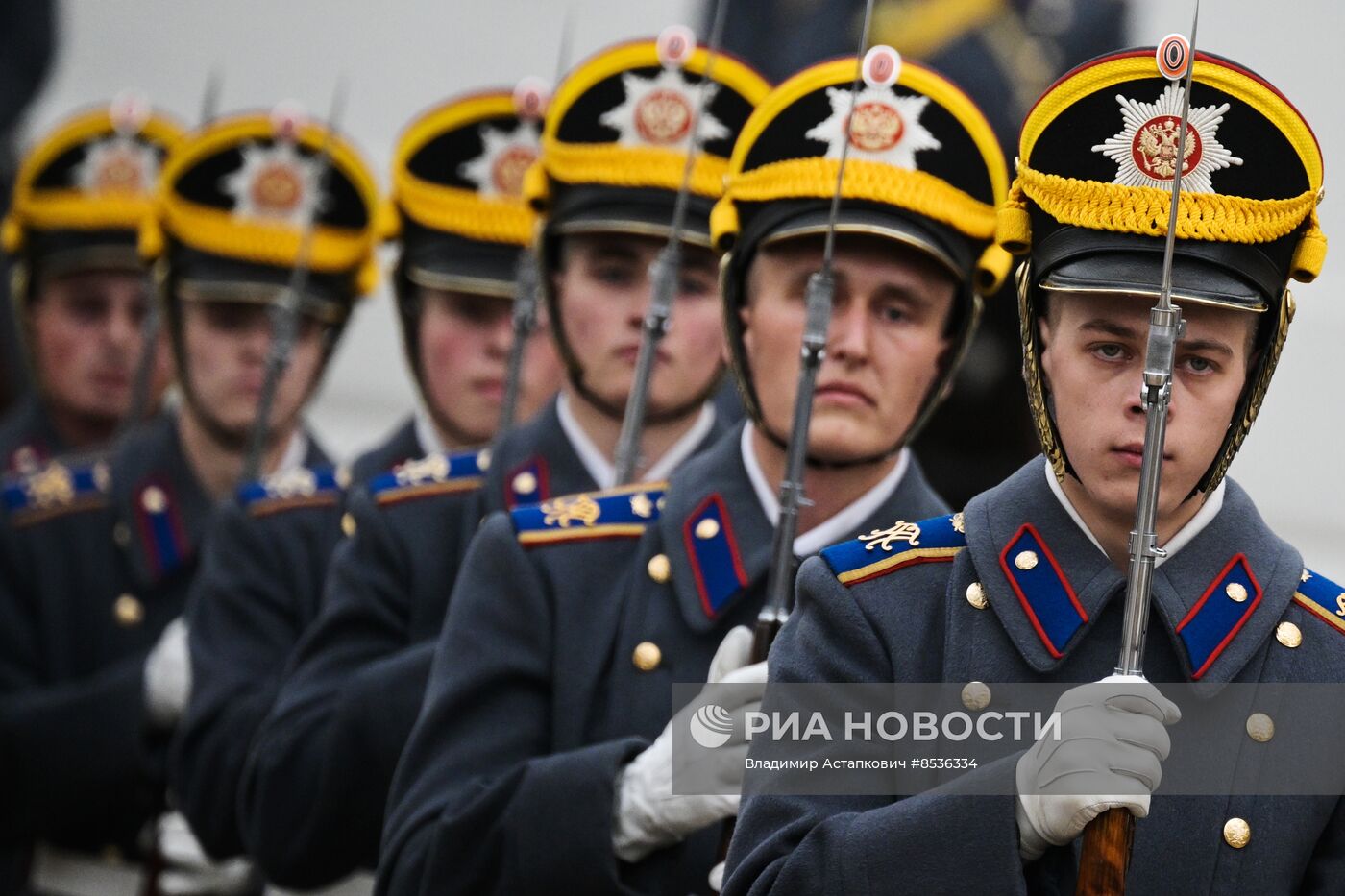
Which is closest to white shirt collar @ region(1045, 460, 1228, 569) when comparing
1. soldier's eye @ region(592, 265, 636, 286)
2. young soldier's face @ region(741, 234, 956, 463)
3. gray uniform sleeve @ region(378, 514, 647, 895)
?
young soldier's face @ region(741, 234, 956, 463)

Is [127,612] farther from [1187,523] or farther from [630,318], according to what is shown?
[1187,523]

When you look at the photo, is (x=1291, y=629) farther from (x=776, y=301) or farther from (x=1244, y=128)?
(x=776, y=301)

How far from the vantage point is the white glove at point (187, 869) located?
23.8ft

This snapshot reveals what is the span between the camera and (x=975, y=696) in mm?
4109

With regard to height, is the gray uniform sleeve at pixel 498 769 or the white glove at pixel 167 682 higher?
the gray uniform sleeve at pixel 498 769

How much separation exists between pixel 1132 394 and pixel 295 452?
14.3 ft

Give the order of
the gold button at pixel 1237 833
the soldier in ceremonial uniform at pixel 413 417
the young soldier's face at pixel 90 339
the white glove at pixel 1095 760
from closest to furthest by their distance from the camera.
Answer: the white glove at pixel 1095 760, the gold button at pixel 1237 833, the soldier in ceremonial uniform at pixel 413 417, the young soldier's face at pixel 90 339

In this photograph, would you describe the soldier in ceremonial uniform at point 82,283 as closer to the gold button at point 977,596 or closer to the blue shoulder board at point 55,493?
the blue shoulder board at point 55,493

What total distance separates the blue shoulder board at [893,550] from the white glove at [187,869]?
3.37 metres

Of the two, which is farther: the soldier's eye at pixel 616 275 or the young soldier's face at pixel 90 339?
the young soldier's face at pixel 90 339

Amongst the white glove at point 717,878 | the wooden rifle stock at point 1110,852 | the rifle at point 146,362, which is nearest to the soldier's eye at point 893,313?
the white glove at point 717,878

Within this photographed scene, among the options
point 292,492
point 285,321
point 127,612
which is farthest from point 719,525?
point 127,612

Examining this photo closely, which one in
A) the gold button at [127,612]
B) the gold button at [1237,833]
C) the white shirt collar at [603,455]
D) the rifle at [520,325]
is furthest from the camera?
the gold button at [127,612]

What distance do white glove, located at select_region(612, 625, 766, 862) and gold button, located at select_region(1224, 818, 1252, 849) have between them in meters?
0.82
